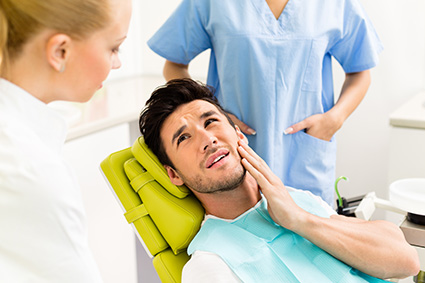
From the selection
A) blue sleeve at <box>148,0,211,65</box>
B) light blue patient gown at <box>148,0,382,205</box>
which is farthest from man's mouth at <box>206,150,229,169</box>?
blue sleeve at <box>148,0,211,65</box>

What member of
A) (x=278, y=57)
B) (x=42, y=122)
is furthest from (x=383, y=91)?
(x=42, y=122)

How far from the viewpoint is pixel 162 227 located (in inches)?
57.2

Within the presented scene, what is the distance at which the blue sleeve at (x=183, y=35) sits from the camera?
164 centimetres

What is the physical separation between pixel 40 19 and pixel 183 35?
97 cm

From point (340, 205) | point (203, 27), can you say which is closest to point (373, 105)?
point (340, 205)

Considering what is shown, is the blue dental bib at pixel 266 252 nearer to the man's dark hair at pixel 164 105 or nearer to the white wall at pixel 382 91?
the man's dark hair at pixel 164 105

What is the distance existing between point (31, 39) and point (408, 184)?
4.28 ft

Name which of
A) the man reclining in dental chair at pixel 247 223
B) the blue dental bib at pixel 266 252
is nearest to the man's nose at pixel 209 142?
the man reclining in dental chair at pixel 247 223

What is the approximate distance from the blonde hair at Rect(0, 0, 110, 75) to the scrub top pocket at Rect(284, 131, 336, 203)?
100 centimetres

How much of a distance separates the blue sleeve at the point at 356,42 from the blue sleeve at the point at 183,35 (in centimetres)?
47

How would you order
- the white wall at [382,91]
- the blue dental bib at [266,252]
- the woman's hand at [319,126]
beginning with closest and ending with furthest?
the blue dental bib at [266,252], the woman's hand at [319,126], the white wall at [382,91]

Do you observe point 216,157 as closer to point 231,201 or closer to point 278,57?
point 231,201

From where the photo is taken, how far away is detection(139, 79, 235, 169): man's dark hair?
1524 millimetres

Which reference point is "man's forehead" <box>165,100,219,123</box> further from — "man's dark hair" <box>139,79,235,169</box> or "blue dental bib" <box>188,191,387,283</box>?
"blue dental bib" <box>188,191,387,283</box>
